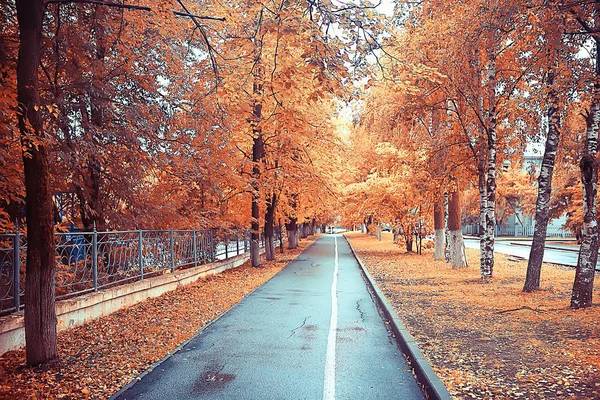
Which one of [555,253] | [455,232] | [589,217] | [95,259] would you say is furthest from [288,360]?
[555,253]

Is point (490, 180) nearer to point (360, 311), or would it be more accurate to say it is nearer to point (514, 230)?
point (360, 311)

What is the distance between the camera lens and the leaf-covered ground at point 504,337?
5.35 metres

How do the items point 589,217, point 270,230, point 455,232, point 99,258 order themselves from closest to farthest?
point 589,217
point 99,258
point 455,232
point 270,230

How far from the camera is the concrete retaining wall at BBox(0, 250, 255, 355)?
6867 millimetres

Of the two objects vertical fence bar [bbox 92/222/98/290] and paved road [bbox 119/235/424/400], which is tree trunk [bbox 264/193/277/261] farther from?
vertical fence bar [bbox 92/222/98/290]

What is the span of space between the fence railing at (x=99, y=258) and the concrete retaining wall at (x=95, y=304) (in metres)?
0.32

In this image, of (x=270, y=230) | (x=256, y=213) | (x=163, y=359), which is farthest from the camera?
(x=270, y=230)

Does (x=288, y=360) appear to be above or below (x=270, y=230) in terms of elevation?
below

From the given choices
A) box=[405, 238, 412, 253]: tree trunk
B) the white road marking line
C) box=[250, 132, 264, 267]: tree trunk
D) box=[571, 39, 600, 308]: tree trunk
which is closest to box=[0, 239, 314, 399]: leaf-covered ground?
the white road marking line

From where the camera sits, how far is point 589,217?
922 centimetres

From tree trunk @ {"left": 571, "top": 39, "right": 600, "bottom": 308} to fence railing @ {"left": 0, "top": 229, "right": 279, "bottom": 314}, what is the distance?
371 inches

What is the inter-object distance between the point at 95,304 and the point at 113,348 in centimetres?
228

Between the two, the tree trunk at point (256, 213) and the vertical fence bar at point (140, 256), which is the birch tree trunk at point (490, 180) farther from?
the tree trunk at point (256, 213)

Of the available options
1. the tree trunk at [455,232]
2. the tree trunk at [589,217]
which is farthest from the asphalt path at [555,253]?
the tree trunk at [589,217]
